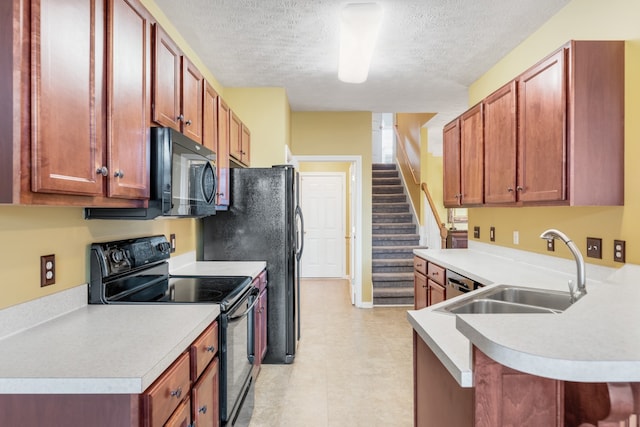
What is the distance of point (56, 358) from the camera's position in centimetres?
112

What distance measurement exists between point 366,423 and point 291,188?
72.6 inches

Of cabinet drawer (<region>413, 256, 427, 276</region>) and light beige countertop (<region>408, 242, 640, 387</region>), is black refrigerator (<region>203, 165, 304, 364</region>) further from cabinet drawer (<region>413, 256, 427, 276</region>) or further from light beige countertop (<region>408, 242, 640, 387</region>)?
light beige countertop (<region>408, 242, 640, 387</region>)

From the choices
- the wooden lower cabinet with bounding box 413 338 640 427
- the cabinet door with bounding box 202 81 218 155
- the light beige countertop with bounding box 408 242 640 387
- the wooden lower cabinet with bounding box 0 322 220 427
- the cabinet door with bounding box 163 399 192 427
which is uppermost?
the cabinet door with bounding box 202 81 218 155

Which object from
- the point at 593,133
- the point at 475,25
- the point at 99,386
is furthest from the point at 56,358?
the point at 475,25

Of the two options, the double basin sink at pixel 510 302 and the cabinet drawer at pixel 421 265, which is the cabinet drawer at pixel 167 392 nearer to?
the double basin sink at pixel 510 302

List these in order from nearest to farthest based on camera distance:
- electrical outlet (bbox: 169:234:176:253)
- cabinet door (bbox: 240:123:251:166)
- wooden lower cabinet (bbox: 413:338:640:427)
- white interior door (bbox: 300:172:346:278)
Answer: wooden lower cabinet (bbox: 413:338:640:427), electrical outlet (bbox: 169:234:176:253), cabinet door (bbox: 240:123:251:166), white interior door (bbox: 300:172:346:278)

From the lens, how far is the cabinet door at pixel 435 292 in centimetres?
304

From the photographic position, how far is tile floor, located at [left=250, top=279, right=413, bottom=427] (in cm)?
240

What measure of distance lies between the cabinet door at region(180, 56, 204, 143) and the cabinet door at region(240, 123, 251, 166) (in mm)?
1120

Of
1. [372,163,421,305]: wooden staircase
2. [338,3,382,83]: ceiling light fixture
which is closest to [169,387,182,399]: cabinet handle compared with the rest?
[338,3,382,83]: ceiling light fixture

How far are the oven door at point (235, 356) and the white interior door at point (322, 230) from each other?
4.59 m

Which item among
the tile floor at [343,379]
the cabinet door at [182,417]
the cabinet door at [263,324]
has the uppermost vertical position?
the cabinet door at [182,417]

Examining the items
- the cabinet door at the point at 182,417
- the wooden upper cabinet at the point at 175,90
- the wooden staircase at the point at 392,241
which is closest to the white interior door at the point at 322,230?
the wooden staircase at the point at 392,241

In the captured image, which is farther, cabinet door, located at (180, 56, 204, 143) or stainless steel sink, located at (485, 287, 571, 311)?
cabinet door, located at (180, 56, 204, 143)
